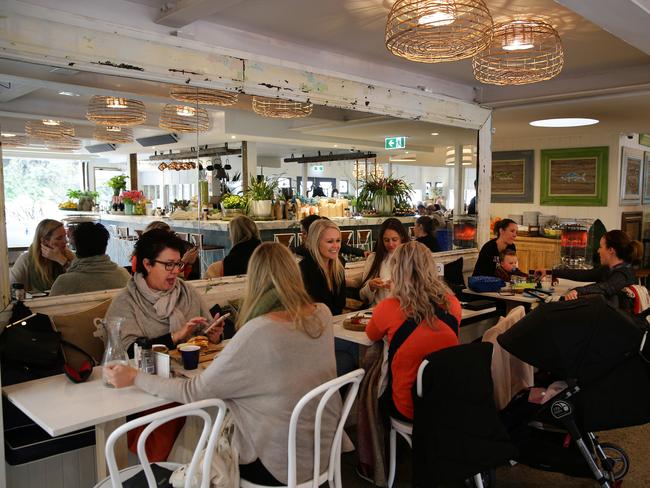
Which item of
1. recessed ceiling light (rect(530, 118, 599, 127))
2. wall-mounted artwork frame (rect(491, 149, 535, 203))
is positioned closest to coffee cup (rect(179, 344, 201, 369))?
recessed ceiling light (rect(530, 118, 599, 127))

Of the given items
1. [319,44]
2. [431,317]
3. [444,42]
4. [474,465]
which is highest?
[319,44]

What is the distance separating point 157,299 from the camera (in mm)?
2893

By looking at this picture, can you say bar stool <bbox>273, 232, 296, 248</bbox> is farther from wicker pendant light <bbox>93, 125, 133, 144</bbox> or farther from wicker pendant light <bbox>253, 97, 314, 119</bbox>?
wicker pendant light <bbox>93, 125, 133, 144</bbox>

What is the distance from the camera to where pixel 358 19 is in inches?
151

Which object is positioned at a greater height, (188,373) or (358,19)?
(358,19)

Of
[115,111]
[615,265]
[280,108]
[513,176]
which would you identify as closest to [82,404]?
[115,111]

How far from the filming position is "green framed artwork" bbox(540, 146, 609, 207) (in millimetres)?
8781

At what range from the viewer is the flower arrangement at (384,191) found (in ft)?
20.1

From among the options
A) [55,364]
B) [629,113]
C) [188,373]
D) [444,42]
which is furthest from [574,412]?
[629,113]

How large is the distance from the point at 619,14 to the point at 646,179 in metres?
8.05

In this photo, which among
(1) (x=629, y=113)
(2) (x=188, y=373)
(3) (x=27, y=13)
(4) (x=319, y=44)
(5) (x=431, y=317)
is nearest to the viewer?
(2) (x=188, y=373)

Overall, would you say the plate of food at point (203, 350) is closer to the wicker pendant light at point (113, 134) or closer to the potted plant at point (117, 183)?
the potted plant at point (117, 183)

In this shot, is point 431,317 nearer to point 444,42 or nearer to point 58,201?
point 444,42

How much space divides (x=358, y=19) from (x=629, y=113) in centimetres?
436
